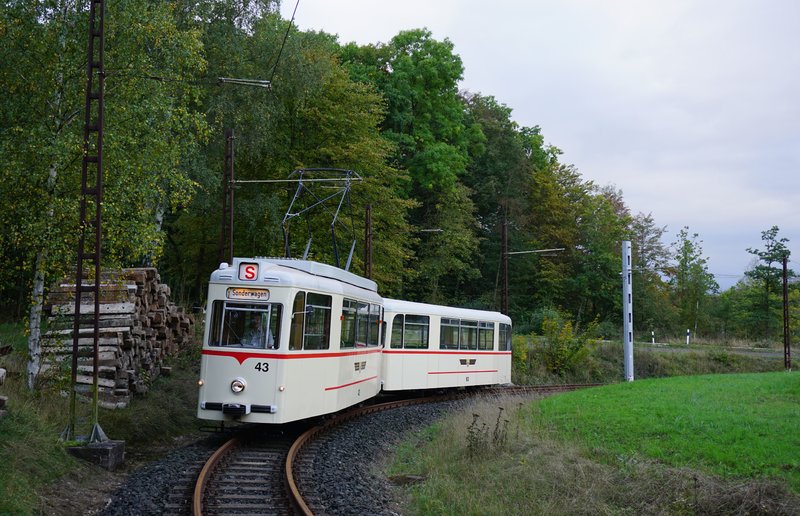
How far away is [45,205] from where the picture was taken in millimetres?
14562

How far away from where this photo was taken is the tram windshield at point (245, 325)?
40.9 ft

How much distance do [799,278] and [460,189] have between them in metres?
30.0

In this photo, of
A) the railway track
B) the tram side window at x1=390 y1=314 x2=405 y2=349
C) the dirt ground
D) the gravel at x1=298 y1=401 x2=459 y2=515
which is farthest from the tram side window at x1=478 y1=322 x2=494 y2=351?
the dirt ground

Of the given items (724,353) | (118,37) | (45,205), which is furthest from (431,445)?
(724,353)

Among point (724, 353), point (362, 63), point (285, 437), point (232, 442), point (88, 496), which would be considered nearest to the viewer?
point (88, 496)

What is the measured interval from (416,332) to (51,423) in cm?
1048

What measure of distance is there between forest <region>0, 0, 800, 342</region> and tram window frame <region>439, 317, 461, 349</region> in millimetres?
7823

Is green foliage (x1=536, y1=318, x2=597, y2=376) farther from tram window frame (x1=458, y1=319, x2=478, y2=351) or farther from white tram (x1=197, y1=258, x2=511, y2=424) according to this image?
white tram (x1=197, y1=258, x2=511, y2=424)

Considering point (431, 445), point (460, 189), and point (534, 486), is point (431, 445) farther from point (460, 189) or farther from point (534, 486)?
point (460, 189)

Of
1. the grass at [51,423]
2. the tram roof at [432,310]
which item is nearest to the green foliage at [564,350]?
the tram roof at [432,310]

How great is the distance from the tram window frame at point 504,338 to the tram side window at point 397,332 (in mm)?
6430

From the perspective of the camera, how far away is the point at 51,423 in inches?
475

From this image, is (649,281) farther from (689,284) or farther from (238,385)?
(238,385)

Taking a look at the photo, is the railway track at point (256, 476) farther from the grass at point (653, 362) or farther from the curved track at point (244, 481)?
the grass at point (653, 362)
